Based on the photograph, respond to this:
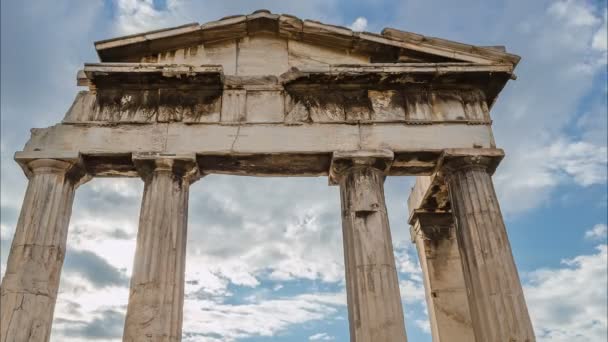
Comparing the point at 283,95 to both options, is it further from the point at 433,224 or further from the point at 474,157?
the point at 433,224

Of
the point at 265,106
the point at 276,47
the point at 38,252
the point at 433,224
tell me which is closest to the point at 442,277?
the point at 433,224

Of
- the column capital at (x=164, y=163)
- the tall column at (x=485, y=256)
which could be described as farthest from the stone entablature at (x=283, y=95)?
the tall column at (x=485, y=256)

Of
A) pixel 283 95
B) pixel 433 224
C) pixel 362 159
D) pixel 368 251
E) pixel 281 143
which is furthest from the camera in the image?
pixel 433 224

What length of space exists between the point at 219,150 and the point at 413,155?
445 cm

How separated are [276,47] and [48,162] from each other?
604 cm

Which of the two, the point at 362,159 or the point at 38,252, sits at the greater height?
the point at 362,159

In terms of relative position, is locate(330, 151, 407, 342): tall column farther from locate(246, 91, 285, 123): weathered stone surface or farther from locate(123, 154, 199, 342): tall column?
locate(123, 154, 199, 342): tall column

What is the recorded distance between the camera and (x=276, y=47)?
13391 mm

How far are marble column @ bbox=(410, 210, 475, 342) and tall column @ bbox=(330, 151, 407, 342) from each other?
13.1 ft

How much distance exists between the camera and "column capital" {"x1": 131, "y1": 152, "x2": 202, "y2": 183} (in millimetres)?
11602

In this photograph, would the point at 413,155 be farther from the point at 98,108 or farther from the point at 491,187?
the point at 98,108

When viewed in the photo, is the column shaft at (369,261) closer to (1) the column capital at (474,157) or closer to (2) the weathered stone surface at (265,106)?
(1) the column capital at (474,157)

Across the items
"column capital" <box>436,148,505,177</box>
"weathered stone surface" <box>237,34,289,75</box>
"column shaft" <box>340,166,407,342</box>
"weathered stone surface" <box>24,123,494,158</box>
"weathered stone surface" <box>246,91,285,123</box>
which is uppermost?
"weathered stone surface" <box>237,34,289,75</box>

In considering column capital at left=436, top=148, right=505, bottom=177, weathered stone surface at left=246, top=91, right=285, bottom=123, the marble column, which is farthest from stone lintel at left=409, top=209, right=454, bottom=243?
weathered stone surface at left=246, top=91, right=285, bottom=123
